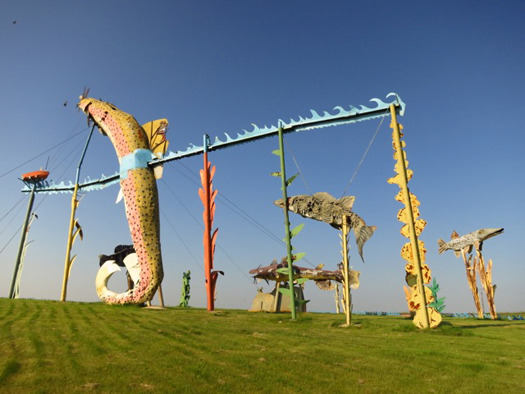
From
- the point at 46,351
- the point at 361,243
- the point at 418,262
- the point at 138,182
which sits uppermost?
the point at 138,182

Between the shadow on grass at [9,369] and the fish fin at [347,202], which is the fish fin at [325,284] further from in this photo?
the shadow on grass at [9,369]

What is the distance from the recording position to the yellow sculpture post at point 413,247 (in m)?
8.74

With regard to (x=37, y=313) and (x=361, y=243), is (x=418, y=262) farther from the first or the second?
(x=37, y=313)

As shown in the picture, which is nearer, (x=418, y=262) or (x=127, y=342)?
(x=127, y=342)

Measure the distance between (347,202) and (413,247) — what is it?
2.83 meters

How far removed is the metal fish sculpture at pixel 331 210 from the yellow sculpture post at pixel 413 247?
4.45ft

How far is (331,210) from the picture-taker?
452 inches

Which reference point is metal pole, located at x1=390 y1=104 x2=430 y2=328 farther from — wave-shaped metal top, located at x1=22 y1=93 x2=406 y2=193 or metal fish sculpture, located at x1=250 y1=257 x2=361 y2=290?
metal fish sculpture, located at x1=250 y1=257 x2=361 y2=290

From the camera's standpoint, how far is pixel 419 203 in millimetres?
9562

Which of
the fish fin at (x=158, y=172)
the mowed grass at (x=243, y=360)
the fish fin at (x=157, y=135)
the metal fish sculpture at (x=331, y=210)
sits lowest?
the mowed grass at (x=243, y=360)

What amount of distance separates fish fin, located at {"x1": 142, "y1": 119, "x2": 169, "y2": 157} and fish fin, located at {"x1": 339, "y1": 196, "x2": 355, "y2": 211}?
8.55m

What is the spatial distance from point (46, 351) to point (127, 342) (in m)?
1.21

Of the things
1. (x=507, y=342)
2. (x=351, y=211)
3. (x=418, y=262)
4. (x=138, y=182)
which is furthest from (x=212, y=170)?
(x=507, y=342)

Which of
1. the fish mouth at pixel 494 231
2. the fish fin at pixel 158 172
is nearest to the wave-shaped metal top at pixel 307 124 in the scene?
the fish fin at pixel 158 172
